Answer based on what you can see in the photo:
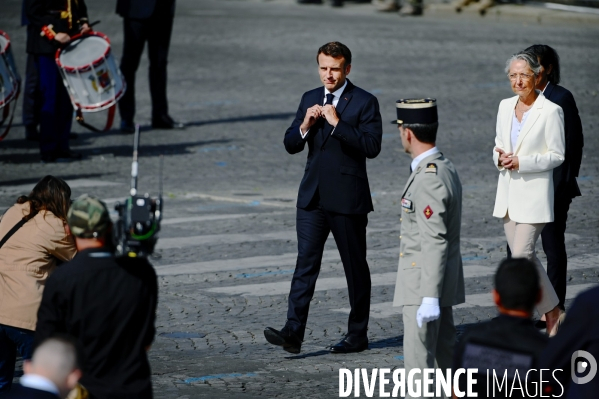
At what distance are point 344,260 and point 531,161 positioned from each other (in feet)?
4.94

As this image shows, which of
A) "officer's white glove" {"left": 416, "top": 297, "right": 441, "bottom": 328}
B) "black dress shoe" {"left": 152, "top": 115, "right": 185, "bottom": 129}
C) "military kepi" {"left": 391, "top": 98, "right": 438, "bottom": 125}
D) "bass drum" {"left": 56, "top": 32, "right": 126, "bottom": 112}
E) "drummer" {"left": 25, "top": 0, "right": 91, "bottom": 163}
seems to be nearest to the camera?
"officer's white glove" {"left": 416, "top": 297, "right": 441, "bottom": 328}

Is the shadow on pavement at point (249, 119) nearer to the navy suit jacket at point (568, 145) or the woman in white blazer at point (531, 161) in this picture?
the navy suit jacket at point (568, 145)

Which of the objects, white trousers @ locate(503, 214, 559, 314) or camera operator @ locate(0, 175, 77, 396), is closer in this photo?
camera operator @ locate(0, 175, 77, 396)

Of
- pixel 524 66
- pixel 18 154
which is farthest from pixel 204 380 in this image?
pixel 18 154

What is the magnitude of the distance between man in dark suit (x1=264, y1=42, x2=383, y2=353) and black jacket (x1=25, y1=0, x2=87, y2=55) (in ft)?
24.9

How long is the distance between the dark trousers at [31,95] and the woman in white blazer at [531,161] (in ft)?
31.4

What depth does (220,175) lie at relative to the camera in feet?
51.2

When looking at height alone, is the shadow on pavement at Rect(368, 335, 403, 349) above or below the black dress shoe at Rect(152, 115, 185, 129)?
above

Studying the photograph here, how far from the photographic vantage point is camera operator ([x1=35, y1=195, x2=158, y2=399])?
4.98 meters

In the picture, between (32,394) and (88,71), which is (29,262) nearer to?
(32,394)

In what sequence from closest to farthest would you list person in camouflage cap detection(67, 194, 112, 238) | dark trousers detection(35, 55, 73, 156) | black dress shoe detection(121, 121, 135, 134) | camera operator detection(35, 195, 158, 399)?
camera operator detection(35, 195, 158, 399)
person in camouflage cap detection(67, 194, 112, 238)
dark trousers detection(35, 55, 73, 156)
black dress shoe detection(121, 121, 135, 134)

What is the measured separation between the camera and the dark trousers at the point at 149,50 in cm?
1795

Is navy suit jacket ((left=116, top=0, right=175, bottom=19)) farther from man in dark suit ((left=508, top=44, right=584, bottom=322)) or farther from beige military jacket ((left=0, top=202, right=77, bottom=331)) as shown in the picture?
beige military jacket ((left=0, top=202, right=77, bottom=331))

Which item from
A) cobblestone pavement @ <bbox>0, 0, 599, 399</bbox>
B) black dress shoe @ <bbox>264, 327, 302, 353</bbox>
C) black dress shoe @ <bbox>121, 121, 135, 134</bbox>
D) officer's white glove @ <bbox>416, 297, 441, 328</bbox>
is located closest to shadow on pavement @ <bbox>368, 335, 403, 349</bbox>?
cobblestone pavement @ <bbox>0, 0, 599, 399</bbox>
